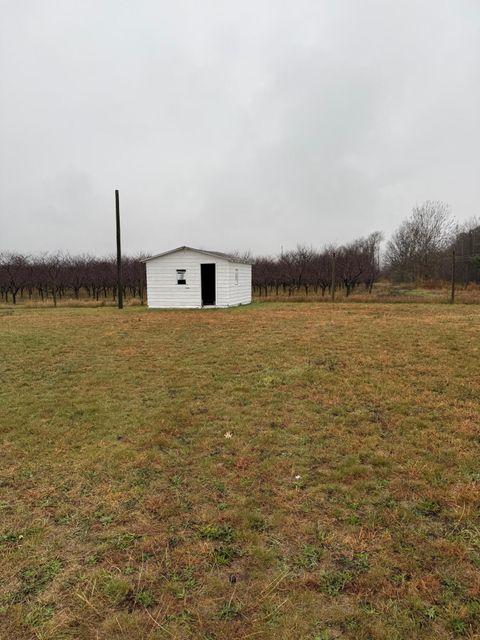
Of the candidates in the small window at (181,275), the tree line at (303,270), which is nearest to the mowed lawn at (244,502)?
the small window at (181,275)

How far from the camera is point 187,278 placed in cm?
1731

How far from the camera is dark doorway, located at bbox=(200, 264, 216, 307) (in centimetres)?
1819

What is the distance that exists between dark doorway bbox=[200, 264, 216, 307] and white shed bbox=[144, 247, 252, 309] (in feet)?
0.33

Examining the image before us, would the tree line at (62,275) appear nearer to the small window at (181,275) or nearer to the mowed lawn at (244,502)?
the small window at (181,275)

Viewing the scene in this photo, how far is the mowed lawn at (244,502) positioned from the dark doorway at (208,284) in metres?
12.0

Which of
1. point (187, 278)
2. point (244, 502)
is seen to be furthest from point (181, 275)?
point (244, 502)

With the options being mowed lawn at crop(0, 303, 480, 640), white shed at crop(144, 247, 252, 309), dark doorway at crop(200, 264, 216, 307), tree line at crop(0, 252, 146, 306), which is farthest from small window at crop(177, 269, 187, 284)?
tree line at crop(0, 252, 146, 306)

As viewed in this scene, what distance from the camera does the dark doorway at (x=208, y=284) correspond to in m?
18.2

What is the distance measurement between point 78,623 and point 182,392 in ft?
11.8

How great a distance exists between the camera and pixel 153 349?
8047 millimetres

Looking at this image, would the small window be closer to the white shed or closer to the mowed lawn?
the white shed

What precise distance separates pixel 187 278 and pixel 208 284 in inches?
54.6

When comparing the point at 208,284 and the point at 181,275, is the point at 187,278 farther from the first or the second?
the point at 208,284

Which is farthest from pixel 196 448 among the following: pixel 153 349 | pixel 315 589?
pixel 153 349
